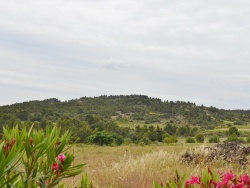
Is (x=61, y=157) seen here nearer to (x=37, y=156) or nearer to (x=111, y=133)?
(x=37, y=156)

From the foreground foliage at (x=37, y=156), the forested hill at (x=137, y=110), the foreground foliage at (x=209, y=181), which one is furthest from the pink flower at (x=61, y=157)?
the forested hill at (x=137, y=110)

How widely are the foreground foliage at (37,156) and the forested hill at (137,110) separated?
80.1m

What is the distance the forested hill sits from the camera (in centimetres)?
8700

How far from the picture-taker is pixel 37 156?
1.58m

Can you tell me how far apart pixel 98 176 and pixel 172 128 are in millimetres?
56201

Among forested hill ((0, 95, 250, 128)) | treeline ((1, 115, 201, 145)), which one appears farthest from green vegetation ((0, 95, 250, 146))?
treeline ((1, 115, 201, 145))

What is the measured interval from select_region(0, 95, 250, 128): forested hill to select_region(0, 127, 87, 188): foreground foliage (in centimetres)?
8013

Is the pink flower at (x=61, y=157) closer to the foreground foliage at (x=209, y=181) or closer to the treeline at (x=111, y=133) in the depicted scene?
the foreground foliage at (x=209, y=181)

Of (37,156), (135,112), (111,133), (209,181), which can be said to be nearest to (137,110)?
(135,112)

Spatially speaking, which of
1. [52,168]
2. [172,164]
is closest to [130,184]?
[172,164]

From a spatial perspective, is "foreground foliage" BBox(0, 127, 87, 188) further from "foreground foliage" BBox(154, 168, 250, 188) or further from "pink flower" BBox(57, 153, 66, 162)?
"foreground foliage" BBox(154, 168, 250, 188)

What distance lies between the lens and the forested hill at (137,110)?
8700cm

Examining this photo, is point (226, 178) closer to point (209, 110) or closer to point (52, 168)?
point (52, 168)

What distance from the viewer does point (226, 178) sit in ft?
5.18
